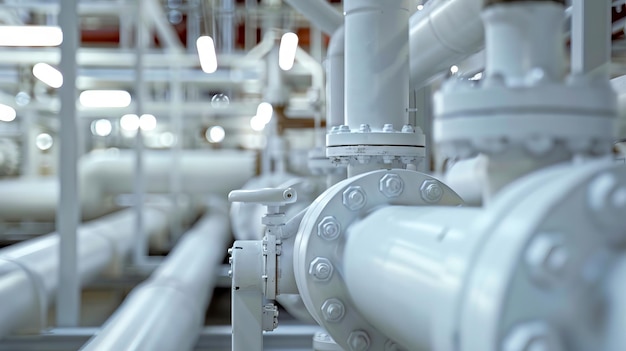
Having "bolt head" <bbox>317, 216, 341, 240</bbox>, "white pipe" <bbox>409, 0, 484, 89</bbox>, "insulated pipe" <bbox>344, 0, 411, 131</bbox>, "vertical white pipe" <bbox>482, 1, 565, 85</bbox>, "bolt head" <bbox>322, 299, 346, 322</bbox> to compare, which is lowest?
"bolt head" <bbox>322, 299, 346, 322</bbox>

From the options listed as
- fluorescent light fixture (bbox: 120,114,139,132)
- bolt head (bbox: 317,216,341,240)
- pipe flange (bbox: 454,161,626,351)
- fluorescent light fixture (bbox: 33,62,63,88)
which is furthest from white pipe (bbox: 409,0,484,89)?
fluorescent light fixture (bbox: 120,114,139,132)

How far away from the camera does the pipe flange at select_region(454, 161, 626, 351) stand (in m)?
0.45

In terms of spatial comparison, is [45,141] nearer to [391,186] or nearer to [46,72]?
[46,72]

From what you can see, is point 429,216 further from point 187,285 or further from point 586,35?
point 187,285

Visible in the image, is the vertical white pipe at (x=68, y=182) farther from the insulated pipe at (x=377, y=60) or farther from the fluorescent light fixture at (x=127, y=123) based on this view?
the fluorescent light fixture at (x=127, y=123)

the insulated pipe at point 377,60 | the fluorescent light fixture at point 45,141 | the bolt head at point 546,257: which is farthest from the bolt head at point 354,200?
the fluorescent light fixture at point 45,141

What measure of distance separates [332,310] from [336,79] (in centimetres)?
90

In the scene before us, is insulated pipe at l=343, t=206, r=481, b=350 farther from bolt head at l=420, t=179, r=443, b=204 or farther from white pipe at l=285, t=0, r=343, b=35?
white pipe at l=285, t=0, r=343, b=35

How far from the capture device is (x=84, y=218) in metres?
4.98

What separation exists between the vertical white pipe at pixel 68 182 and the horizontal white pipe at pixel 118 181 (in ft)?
8.05

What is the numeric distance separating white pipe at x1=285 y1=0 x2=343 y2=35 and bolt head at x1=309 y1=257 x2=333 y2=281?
0.99m

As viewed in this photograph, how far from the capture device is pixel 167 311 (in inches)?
72.7

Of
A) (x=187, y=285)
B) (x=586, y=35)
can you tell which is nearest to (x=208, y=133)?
(x=187, y=285)

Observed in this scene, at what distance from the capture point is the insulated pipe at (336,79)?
173cm
